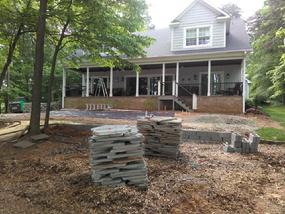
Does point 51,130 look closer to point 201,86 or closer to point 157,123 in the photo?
point 157,123

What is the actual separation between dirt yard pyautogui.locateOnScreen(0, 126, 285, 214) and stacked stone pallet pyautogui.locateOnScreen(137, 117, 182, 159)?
0.99ft

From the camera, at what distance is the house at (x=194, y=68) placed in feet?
67.9

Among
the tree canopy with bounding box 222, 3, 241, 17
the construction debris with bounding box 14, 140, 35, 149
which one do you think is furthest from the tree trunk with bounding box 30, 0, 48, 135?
the tree canopy with bounding box 222, 3, 241, 17

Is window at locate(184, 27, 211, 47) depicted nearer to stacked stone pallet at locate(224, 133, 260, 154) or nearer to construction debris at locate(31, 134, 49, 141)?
stacked stone pallet at locate(224, 133, 260, 154)

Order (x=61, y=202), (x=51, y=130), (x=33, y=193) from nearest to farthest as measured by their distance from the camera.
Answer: (x=61, y=202), (x=33, y=193), (x=51, y=130)

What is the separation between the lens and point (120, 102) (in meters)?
23.4

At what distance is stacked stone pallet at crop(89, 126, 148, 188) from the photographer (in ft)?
17.4

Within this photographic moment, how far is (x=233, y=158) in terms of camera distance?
27.2ft

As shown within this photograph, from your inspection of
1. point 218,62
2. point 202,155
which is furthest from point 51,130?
point 218,62

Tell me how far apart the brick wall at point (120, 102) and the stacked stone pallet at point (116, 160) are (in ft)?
54.1

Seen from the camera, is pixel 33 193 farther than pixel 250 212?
Yes

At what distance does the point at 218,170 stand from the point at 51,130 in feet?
21.9

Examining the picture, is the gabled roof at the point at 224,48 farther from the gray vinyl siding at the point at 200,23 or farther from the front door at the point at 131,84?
the front door at the point at 131,84

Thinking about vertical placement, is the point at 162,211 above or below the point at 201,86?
below
